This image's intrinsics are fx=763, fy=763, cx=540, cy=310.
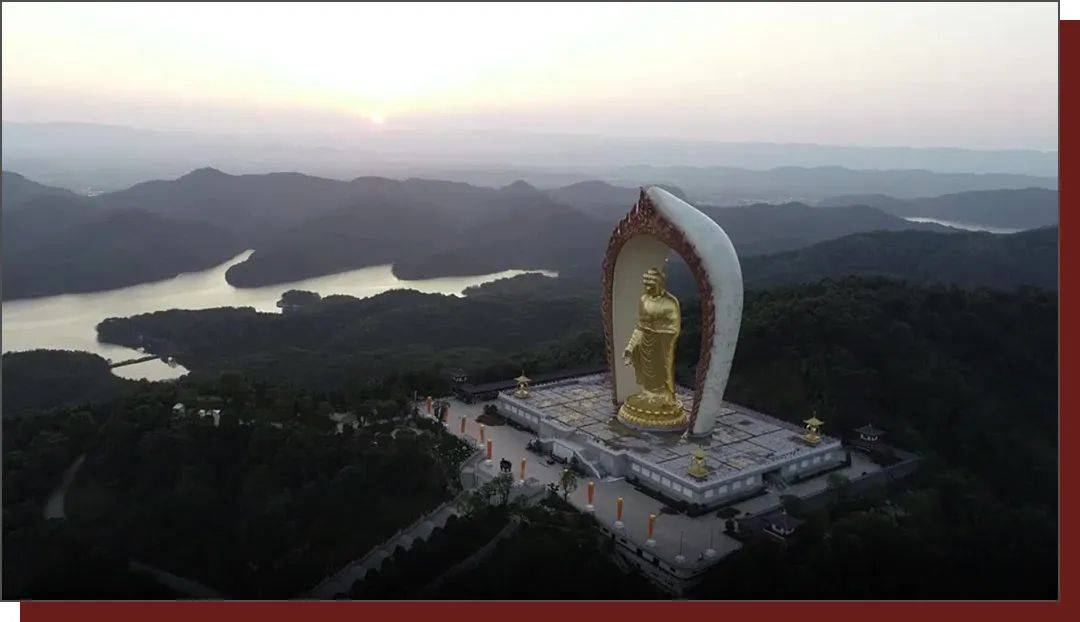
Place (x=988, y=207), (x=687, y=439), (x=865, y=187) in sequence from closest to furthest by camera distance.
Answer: (x=687, y=439) → (x=988, y=207) → (x=865, y=187)

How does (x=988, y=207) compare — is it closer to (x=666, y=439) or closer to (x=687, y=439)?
(x=687, y=439)

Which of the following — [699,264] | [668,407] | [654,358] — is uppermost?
[699,264]

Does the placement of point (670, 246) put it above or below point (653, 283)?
above

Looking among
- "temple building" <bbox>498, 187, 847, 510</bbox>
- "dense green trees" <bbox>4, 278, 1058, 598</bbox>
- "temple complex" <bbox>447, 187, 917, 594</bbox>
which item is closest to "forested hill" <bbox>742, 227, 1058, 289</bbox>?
"dense green trees" <bbox>4, 278, 1058, 598</bbox>

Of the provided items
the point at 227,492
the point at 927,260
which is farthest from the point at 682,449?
the point at 927,260

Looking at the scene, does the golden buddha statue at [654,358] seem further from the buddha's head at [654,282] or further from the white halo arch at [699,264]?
the white halo arch at [699,264]

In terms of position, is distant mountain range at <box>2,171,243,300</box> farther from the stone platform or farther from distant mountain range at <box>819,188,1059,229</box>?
distant mountain range at <box>819,188,1059,229</box>

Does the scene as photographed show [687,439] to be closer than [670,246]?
No
